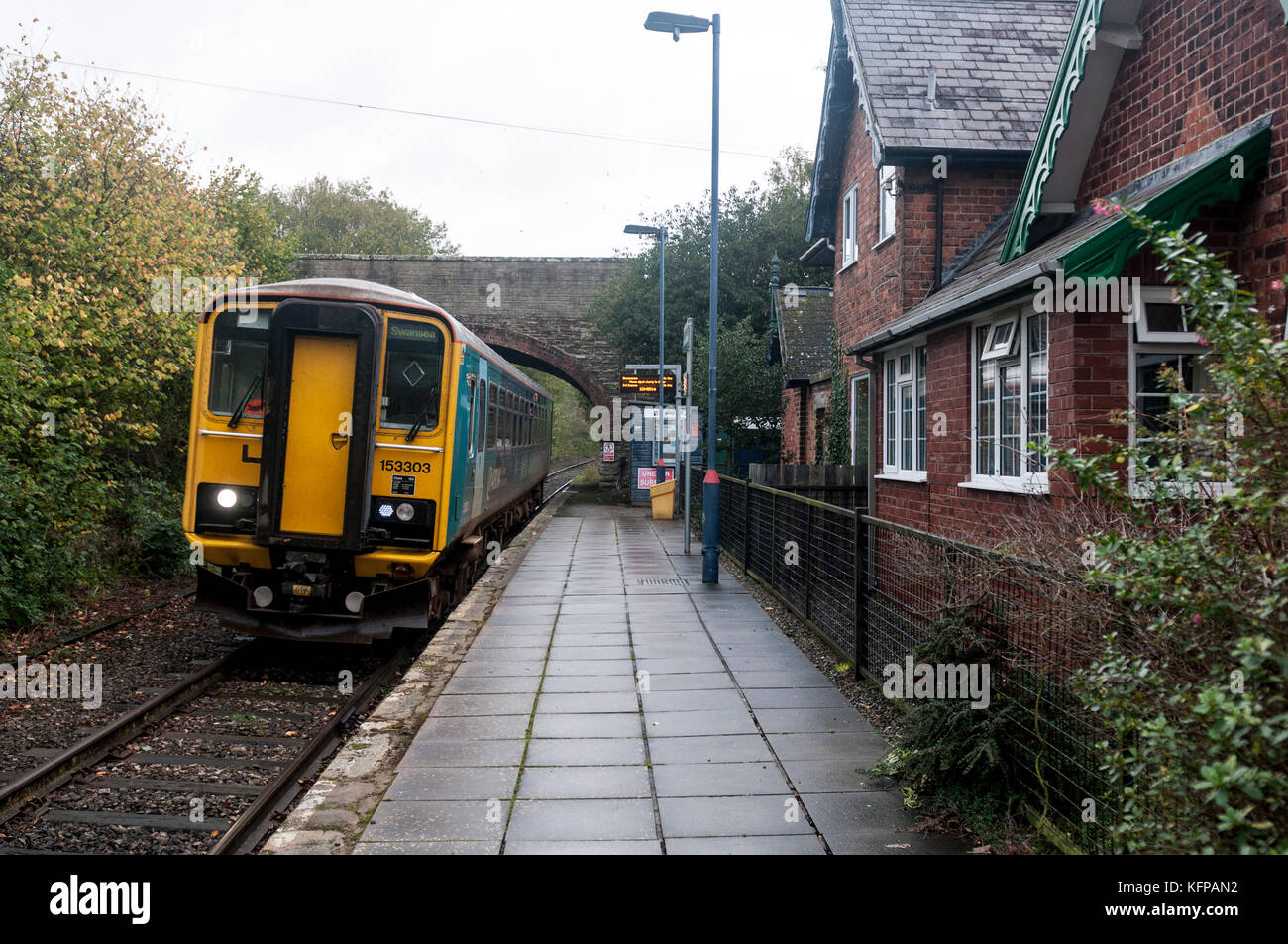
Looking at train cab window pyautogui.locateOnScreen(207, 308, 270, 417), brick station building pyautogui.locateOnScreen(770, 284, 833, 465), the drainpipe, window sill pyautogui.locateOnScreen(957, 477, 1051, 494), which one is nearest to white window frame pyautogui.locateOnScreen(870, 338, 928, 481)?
the drainpipe

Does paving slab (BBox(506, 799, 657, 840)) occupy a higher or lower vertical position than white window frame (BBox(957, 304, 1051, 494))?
lower

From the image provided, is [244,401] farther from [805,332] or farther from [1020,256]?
[805,332]

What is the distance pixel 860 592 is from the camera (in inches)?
308

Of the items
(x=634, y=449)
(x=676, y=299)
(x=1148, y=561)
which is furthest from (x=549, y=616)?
(x=676, y=299)

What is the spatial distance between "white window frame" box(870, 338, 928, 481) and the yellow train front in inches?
214

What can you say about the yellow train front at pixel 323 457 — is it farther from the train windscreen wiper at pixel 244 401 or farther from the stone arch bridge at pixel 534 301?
the stone arch bridge at pixel 534 301

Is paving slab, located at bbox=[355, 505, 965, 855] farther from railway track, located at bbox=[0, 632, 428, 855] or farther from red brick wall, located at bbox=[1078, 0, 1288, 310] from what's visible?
red brick wall, located at bbox=[1078, 0, 1288, 310]

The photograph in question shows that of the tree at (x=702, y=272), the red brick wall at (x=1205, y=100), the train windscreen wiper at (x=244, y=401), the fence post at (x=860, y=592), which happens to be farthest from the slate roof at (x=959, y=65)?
the tree at (x=702, y=272)

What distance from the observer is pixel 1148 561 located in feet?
9.47

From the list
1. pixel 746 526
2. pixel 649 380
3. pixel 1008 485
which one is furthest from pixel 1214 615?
pixel 649 380

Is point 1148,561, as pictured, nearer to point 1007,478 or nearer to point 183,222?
point 1007,478

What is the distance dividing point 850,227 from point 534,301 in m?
20.3

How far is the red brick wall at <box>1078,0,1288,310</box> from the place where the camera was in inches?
251
